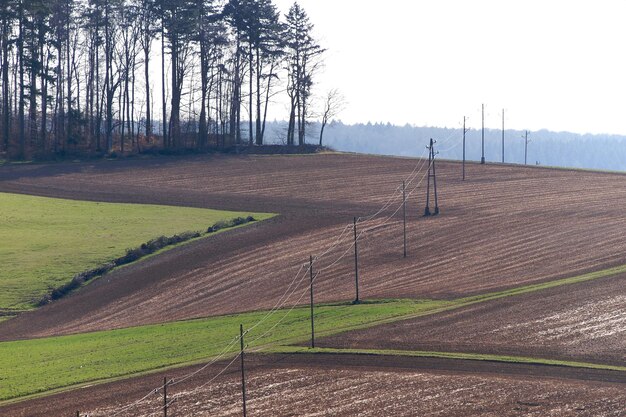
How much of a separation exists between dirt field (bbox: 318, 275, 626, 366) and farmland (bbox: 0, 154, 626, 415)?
5.0 inches

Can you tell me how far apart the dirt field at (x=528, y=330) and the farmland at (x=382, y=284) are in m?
0.13

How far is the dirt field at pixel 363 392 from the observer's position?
3114 cm

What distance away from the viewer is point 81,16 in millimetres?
103625

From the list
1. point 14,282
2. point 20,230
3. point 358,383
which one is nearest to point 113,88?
point 20,230

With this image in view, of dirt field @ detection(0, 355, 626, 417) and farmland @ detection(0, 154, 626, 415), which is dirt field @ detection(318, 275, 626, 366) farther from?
dirt field @ detection(0, 355, 626, 417)

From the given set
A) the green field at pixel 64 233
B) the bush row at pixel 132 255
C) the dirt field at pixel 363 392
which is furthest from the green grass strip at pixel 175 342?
the green field at pixel 64 233

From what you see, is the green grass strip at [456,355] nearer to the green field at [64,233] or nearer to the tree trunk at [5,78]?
the green field at [64,233]

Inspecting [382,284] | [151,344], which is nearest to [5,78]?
[382,284]

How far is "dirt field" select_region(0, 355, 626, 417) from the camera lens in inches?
1226

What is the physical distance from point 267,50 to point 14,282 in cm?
5865

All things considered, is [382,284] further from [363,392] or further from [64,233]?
[64,233]

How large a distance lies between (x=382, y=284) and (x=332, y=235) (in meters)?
11.5

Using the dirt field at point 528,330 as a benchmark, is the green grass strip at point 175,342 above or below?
below

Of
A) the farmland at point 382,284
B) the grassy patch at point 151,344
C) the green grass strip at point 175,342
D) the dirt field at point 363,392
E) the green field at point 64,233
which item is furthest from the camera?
the green field at point 64,233
